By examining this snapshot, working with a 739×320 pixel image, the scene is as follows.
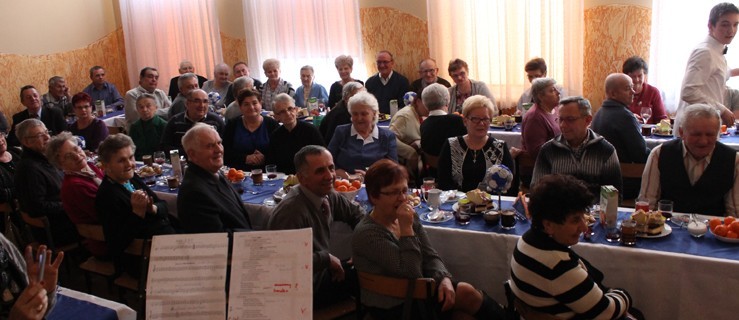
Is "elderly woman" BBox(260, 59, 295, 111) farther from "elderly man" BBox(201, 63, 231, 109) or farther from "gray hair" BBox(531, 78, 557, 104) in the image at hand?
"gray hair" BBox(531, 78, 557, 104)

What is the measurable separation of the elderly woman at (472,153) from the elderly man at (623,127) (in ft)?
2.75

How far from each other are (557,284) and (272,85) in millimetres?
5980

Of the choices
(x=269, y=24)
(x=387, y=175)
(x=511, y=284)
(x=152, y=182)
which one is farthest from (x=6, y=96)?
(x=511, y=284)

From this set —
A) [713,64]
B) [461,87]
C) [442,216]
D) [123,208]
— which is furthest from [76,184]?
[713,64]

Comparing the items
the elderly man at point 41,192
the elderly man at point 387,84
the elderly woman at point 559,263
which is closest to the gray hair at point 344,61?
the elderly man at point 387,84

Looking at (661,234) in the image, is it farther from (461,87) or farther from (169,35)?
(169,35)

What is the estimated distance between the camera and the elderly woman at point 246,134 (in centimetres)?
509

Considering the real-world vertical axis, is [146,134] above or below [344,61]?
below

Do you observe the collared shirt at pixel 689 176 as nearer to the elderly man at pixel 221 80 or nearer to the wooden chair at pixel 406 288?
the wooden chair at pixel 406 288

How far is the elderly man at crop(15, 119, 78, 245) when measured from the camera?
4.21 metres

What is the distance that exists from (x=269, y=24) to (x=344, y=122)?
13.1ft

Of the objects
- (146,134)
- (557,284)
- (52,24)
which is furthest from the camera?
(52,24)

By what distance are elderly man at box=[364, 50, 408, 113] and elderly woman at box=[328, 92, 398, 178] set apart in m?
2.90

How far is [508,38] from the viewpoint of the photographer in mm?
7180
